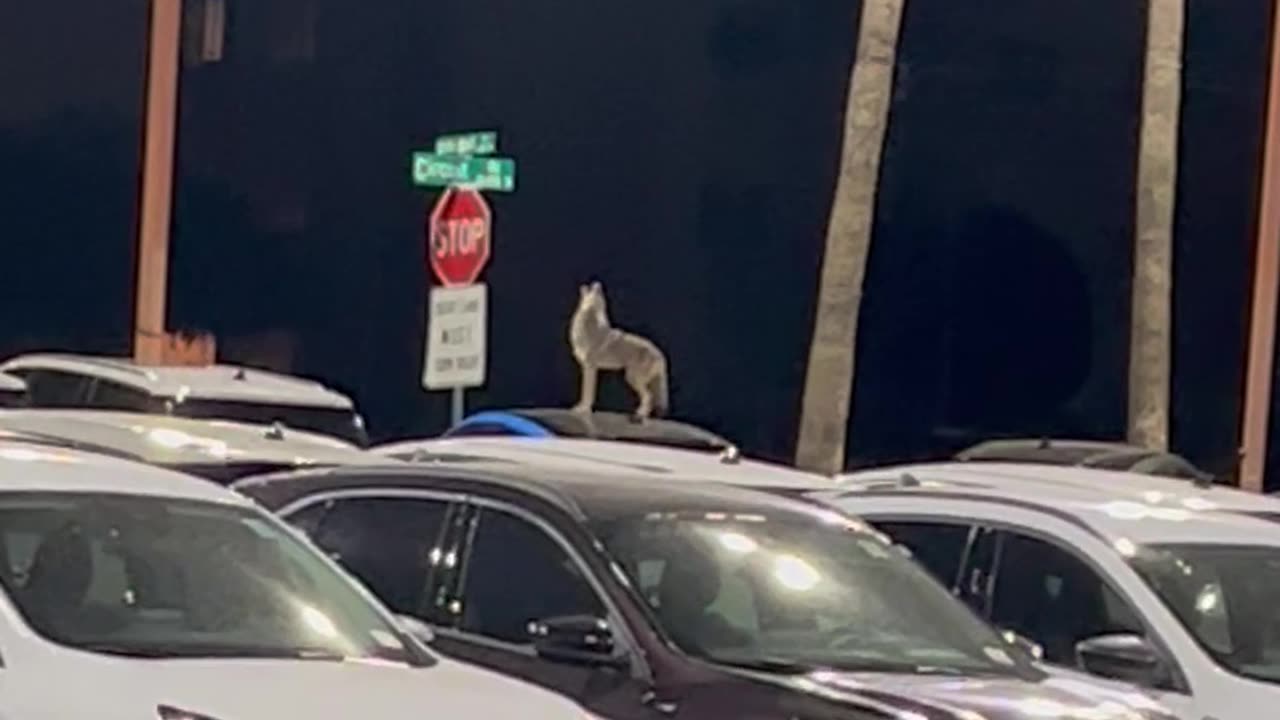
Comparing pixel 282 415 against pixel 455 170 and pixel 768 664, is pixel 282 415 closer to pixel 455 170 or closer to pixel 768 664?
pixel 455 170

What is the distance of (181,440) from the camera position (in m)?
14.0

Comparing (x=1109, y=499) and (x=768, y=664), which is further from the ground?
(x=1109, y=499)

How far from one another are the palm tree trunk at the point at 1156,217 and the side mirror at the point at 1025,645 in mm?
12379

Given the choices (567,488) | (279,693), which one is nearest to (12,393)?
(567,488)

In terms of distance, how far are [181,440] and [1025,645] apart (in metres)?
4.98

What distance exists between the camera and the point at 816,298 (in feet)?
87.2

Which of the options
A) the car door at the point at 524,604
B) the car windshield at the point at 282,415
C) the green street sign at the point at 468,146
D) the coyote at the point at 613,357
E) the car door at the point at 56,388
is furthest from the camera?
the coyote at the point at 613,357

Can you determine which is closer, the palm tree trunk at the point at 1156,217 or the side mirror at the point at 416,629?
the side mirror at the point at 416,629

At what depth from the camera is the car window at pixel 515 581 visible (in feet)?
32.3

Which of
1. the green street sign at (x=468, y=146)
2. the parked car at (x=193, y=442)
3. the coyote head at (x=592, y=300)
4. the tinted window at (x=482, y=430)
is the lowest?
the tinted window at (x=482, y=430)

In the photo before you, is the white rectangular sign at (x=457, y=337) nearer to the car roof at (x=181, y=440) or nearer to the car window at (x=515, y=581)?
the car roof at (x=181, y=440)

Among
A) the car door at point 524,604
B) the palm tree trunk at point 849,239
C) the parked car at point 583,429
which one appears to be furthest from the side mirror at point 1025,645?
the palm tree trunk at point 849,239

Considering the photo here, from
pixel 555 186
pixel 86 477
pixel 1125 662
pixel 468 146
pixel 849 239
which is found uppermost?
pixel 468 146

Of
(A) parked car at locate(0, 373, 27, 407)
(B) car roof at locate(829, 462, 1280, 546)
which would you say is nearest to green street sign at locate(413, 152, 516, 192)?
(A) parked car at locate(0, 373, 27, 407)
